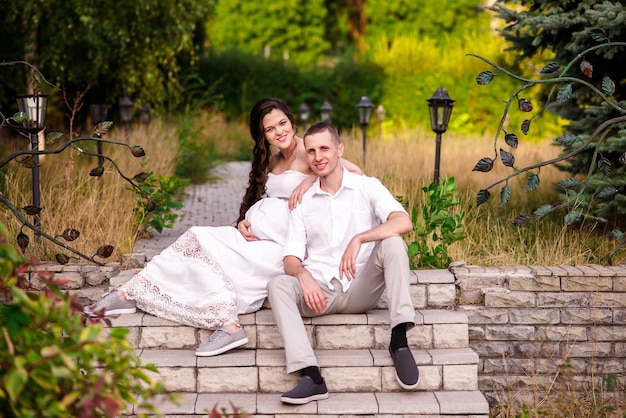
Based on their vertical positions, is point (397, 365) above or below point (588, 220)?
below

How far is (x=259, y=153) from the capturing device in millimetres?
5031

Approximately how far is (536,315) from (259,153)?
199 cm

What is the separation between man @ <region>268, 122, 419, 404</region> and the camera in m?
4.02

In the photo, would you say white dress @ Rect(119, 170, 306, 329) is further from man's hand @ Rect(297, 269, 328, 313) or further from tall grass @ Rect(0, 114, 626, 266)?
tall grass @ Rect(0, 114, 626, 266)

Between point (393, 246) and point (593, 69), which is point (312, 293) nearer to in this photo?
point (393, 246)

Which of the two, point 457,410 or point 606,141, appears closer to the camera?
point 457,410

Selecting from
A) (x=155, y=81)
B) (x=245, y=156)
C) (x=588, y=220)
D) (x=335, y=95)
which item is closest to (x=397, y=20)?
(x=335, y=95)

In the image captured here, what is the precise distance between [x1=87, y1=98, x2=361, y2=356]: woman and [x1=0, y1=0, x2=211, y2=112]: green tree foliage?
708 cm

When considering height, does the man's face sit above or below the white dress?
above

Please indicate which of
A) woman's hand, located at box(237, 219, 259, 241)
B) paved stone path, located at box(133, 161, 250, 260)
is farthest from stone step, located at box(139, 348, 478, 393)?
paved stone path, located at box(133, 161, 250, 260)

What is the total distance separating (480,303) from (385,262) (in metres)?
1.31

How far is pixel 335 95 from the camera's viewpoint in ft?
63.3

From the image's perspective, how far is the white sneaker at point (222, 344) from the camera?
4.25 m

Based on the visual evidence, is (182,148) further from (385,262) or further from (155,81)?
(385,262)
